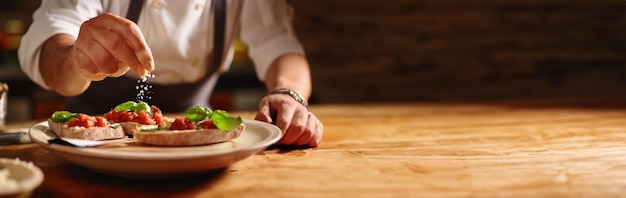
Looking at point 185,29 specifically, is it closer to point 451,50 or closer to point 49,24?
point 49,24

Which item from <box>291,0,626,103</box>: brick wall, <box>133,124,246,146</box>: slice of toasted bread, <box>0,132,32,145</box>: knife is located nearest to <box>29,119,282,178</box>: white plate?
<box>133,124,246,146</box>: slice of toasted bread

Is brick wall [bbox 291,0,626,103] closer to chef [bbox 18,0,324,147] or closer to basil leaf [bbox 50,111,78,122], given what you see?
chef [bbox 18,0,324,147]

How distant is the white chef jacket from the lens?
1494 millimetres

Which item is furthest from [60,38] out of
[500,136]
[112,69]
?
[500,136]

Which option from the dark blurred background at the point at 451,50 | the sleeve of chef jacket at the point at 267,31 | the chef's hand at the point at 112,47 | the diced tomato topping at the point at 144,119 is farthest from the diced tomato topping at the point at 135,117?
the dark blurred background at the point at 451,50

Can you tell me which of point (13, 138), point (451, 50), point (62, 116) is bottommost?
point (13, 138)

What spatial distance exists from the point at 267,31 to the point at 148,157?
1040 millimetres

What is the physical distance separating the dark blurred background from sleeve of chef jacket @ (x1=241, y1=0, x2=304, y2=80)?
1444 mm

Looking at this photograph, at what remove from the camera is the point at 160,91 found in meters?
1.93

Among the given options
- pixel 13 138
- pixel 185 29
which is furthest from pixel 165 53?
pixel 13 138

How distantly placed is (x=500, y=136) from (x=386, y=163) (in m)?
0.44

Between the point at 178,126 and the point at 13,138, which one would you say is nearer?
the point at 178,126

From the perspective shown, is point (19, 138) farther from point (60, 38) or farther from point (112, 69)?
point (112, 69)

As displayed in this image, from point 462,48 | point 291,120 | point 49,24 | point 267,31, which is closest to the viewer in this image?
point 291,120
